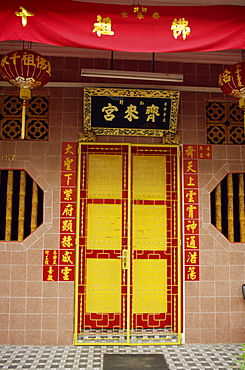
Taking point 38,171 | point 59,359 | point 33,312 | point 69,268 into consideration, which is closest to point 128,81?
point 38,171

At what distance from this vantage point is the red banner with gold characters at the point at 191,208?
158 inches

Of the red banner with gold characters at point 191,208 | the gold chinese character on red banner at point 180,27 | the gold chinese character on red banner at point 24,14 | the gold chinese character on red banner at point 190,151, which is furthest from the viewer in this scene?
the gold chinese character on red banner at point 190,151

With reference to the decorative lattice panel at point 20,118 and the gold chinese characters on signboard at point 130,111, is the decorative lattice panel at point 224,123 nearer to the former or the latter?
the gold chinese characters on signboard at point 130,111

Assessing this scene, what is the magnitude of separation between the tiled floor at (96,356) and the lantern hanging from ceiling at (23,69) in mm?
2152

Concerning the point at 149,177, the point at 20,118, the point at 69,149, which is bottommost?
the point at 149,177

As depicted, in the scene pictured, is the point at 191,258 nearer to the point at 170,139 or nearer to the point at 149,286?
the point at 149,286

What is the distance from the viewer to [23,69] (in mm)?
2959

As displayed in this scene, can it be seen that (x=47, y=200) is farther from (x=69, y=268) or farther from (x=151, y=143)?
(x=151, y=143)

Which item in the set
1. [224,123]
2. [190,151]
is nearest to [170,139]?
[190,151]

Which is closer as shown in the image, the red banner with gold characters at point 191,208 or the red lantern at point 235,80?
the red lantern at point 235,80

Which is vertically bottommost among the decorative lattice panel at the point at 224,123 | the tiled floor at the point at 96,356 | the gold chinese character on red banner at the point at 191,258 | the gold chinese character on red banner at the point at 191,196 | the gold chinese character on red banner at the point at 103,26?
the tiled floor at the point at 96,356

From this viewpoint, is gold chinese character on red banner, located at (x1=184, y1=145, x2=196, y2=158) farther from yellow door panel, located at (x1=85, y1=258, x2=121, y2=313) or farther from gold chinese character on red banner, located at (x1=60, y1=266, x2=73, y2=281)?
gold chinese character on red banner, located at (x1=60, y1=266, x2=73, y2=281)

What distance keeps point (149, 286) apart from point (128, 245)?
52 cm

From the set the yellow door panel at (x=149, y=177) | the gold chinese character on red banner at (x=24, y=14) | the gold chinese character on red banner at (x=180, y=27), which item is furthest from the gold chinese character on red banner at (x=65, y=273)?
the gold chinese character on red banner at (x=180, y=27)
